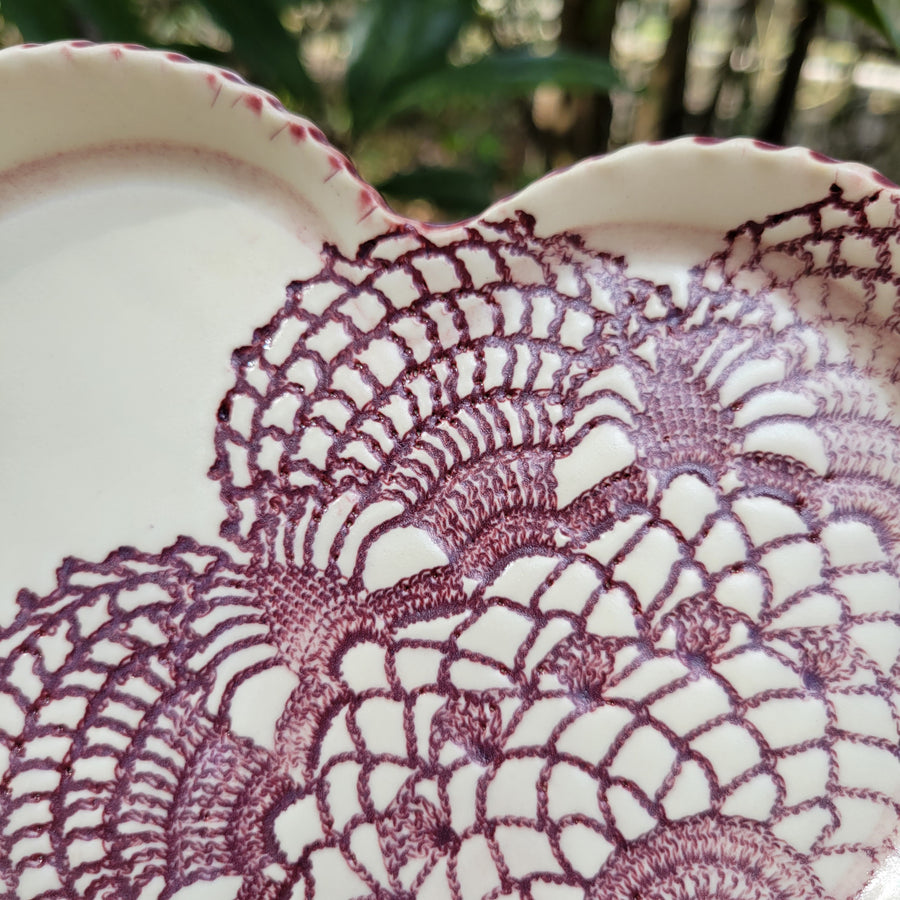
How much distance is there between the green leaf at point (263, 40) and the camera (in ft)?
1.71

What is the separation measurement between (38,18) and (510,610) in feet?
1.45

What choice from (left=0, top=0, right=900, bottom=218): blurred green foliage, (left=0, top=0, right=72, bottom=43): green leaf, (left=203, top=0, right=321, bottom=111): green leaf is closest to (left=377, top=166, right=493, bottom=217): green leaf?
(left=0, top=0, right=900, bottom=218): blurred green foliage

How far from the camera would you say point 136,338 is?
31cm

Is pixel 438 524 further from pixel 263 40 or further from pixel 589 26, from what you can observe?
pixel 589 26

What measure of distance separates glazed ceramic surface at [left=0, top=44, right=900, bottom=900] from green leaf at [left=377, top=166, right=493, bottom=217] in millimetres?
313

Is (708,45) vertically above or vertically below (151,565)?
above

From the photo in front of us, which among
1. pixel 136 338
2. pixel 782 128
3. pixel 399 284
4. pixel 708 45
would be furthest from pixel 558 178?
pixel 708 45

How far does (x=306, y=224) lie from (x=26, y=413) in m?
0.15

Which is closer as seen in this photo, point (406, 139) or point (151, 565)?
point (151, 565)

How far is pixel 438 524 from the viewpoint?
1.07 ft

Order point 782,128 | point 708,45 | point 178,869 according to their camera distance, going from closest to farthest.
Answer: point 178,869 → point 782,128 → point 708,45

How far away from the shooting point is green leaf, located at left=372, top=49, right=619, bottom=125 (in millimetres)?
521

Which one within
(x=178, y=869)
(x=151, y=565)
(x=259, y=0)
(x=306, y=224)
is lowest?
(x=178, y=869)

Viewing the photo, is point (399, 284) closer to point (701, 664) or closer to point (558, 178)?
point (558, 178)
